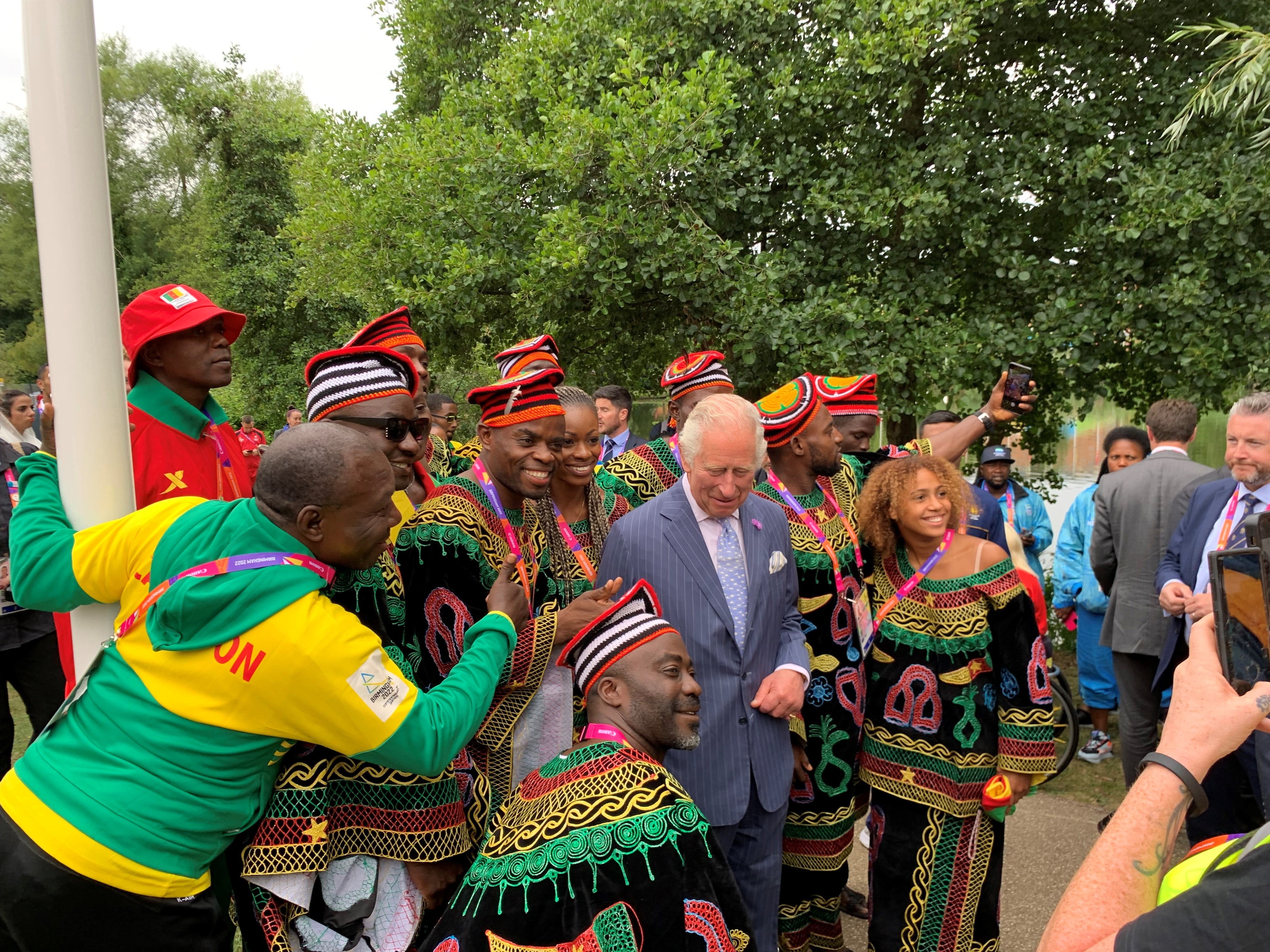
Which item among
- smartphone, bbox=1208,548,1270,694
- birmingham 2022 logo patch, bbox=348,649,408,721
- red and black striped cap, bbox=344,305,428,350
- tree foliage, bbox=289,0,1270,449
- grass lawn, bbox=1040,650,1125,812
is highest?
tree foliage, bbox=289,0,1270,449

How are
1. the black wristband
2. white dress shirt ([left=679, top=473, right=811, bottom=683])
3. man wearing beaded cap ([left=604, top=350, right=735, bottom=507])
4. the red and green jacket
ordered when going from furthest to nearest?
man wearing beaded cap ([left=604, top=350, right=735, bottom=507]) < white dress shirt ([left=679, top=473, right=811, bottom=683]) < the red and green jacket < the black wristband

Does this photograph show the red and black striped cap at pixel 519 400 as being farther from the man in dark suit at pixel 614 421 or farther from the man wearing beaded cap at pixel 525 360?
the man in dark suit at pixel 614 421

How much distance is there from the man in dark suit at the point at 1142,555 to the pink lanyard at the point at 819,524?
2.64 m

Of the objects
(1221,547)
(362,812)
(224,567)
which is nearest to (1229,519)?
(1221,547)

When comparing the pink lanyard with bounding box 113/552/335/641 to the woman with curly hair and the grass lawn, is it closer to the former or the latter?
the woman with curly hair

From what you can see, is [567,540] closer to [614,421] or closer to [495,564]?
[495,564]

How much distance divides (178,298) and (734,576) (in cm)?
216

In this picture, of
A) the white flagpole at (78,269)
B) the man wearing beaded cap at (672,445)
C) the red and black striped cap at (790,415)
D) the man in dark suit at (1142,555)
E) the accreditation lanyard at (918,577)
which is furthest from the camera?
the man in dark suit at (1142,555)

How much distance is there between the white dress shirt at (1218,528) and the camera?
423 cm

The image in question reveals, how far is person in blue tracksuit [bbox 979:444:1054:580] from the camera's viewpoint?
7.33 metres

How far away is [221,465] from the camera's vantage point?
3172 millimetres

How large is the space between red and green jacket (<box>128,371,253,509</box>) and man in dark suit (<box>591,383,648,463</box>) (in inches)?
205

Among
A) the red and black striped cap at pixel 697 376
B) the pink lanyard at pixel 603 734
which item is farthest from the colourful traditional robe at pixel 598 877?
the red and black striped cap at pixel 697 376

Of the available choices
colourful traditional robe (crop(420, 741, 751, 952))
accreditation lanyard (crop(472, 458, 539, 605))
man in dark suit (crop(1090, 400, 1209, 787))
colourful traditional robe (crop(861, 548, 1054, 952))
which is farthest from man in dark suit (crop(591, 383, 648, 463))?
colourful traditional robe (crop(420, 741, 751, 952))
